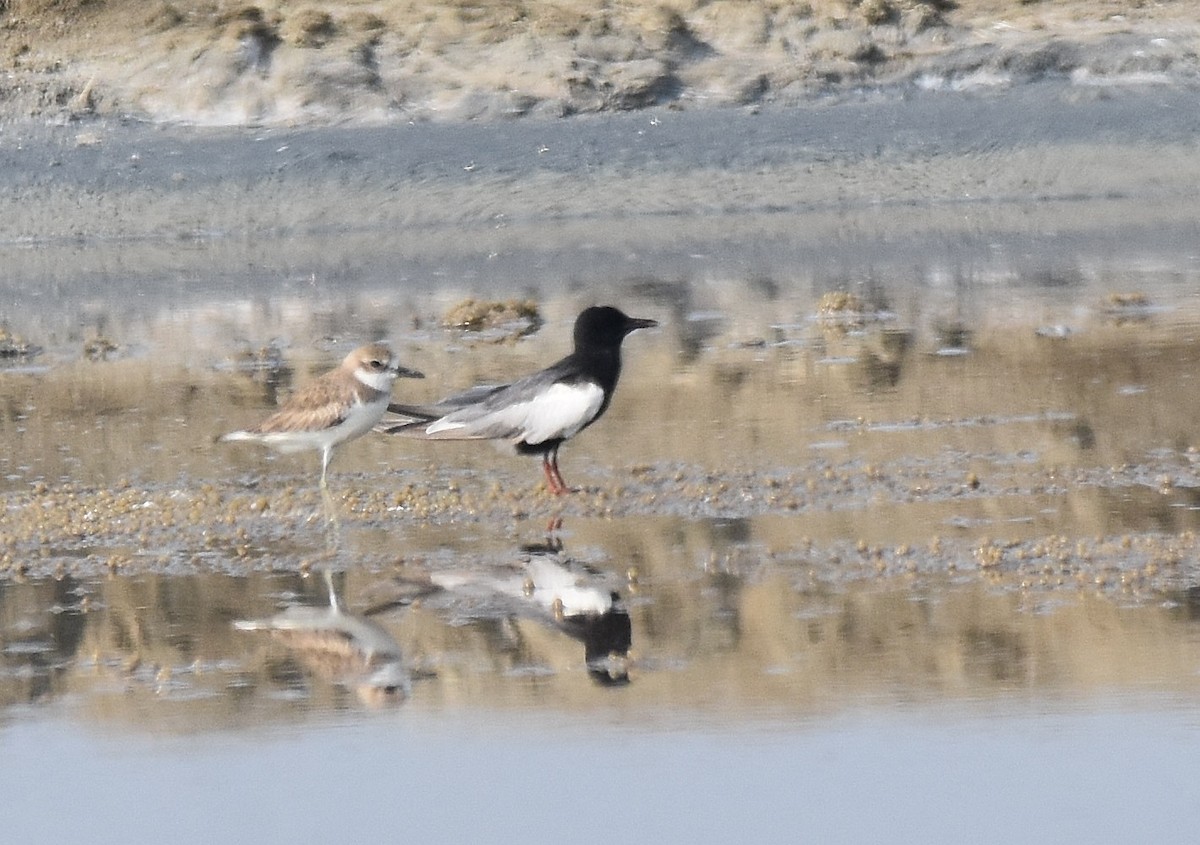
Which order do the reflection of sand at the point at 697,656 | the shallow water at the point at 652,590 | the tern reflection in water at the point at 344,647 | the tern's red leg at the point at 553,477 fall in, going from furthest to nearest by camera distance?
the tern's red leg at the point at 553,477 → the tern reflection in water at the point at 344,647 → the reflection of sand at the point at 697,656 → the shallow water at the point at 652,590

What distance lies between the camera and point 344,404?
28.1 ft

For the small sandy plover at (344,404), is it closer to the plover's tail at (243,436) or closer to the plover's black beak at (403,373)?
the plover's black beak at (403,373)

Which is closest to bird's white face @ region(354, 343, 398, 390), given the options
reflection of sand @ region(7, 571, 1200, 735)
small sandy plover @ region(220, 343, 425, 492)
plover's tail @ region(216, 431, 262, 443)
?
small sandy plover @ region(220, 343, 425, 492)

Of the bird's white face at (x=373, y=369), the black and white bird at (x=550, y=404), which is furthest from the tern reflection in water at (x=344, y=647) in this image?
the bird's white face at (x=373, y=369)

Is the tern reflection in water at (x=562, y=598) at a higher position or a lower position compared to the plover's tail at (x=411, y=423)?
higher

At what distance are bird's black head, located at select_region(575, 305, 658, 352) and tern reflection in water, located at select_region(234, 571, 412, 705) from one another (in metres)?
2.21

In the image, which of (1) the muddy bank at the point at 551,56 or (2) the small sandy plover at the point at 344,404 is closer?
(2) the small sandy plover at the point at 344,404

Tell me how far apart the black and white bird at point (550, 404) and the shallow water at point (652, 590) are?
24cm

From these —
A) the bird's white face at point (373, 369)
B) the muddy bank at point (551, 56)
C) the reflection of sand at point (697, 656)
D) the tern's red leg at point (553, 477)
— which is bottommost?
the muddy bank at point (551, 56)

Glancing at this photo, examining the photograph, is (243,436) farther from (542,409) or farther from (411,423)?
(542,409)

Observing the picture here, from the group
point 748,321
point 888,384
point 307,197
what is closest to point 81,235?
point 307,197

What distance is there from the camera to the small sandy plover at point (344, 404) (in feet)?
28.1

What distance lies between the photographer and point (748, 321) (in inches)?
548

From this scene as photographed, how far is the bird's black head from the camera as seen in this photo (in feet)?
28.6
